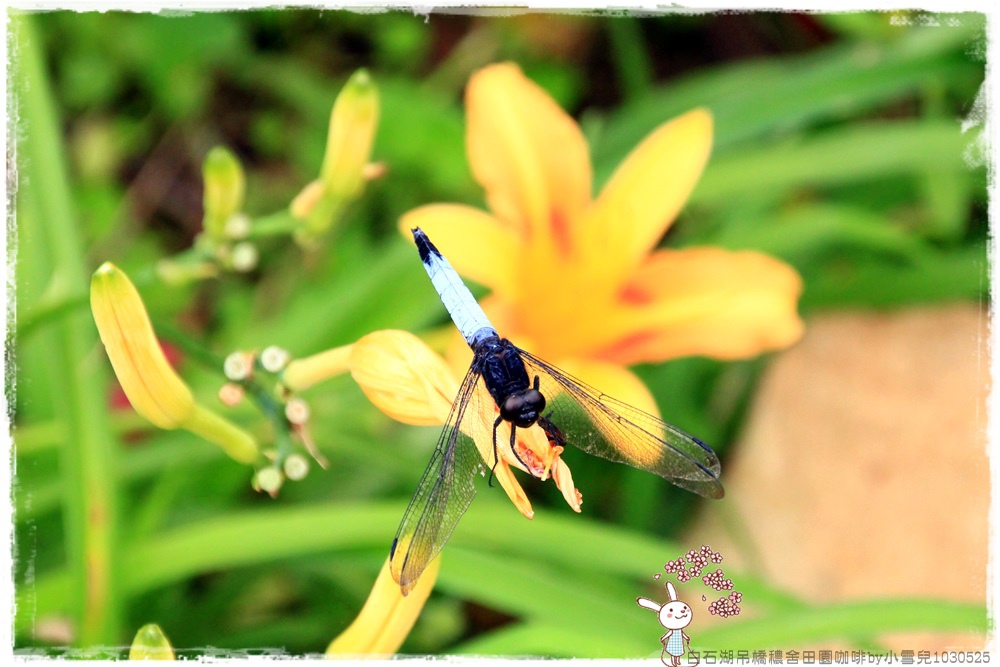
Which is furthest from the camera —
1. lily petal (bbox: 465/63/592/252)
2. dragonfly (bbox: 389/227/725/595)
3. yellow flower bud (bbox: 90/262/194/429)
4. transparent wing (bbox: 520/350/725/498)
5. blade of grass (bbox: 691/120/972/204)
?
blade of grass (bbox: 691/120/972/204)

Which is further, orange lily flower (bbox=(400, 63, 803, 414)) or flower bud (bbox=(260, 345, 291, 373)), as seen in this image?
orange lily flower (bbox=(400, 63, 803, 414))

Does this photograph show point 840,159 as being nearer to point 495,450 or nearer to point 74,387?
point 495,450

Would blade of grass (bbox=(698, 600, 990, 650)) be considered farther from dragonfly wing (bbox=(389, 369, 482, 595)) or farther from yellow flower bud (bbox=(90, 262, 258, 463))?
yellow flower bud (bbox=(90, 262, 258, 463))

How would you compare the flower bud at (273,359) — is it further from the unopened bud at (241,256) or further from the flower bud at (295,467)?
the unopened bud at (241,256)

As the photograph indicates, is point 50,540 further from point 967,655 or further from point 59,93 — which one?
point 967,655

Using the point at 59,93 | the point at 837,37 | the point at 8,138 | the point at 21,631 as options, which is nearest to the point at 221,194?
the point at 8,138

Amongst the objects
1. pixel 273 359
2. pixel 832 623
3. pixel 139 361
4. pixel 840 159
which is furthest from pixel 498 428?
pixel 840 159

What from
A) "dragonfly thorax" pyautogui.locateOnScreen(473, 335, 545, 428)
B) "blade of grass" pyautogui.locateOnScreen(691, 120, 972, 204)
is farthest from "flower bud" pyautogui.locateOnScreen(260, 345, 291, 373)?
"blade of grass" pyautogui.locateOnScreen(691, 120, 972, 204)
